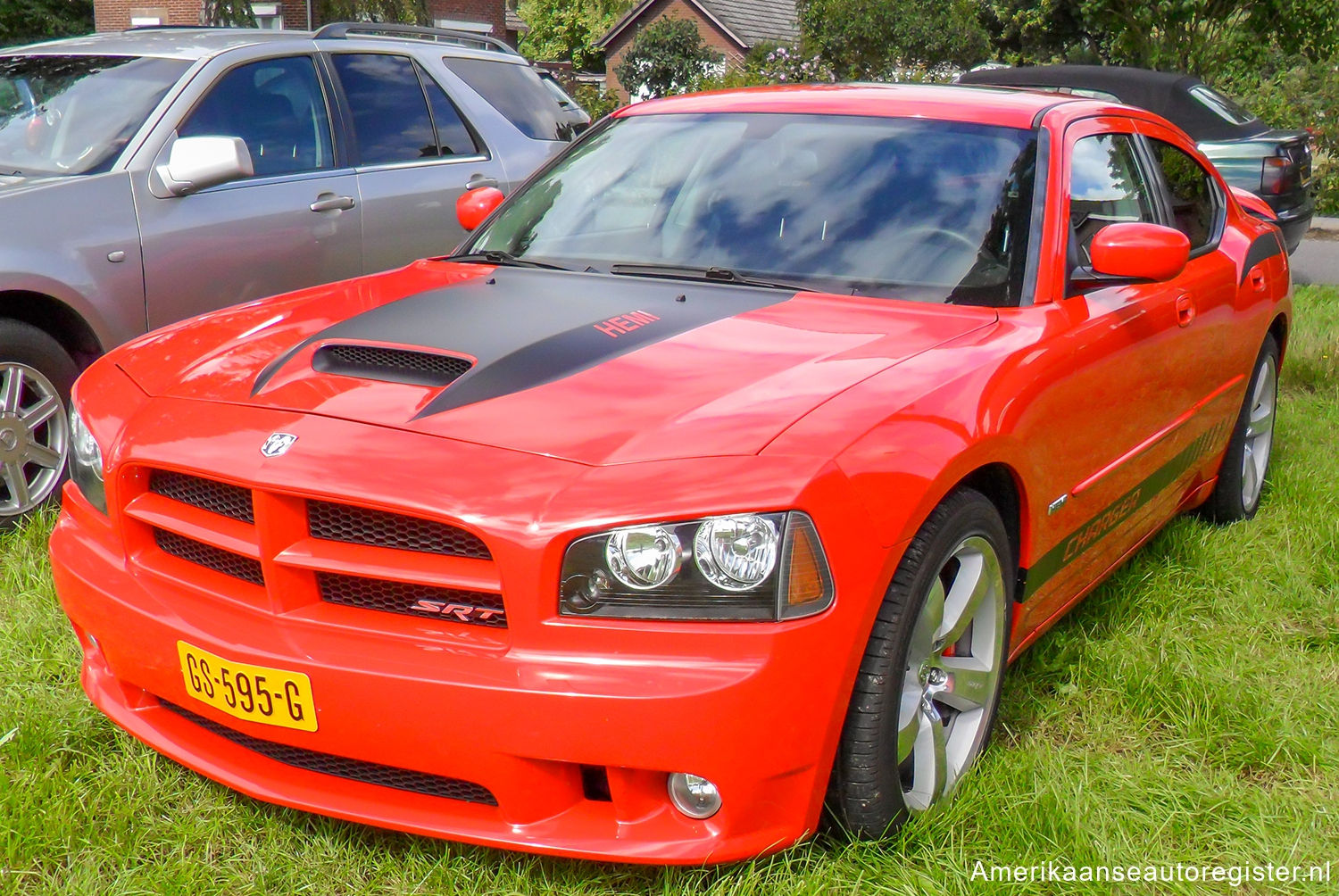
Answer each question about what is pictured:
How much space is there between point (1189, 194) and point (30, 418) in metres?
4.03

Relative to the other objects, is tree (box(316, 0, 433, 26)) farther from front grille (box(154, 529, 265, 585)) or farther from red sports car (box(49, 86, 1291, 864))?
front grille (box(154, 529, 265, 585))

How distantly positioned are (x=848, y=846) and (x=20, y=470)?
3190mm

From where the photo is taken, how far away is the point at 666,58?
1747 inches

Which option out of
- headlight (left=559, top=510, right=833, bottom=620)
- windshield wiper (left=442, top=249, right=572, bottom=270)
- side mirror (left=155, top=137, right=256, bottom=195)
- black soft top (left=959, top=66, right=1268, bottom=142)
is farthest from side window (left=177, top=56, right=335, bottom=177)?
black soft top (left=959, top=66, right=1268, bottom=142)

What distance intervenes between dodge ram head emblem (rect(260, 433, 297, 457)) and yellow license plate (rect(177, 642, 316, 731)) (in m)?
A: 0.39

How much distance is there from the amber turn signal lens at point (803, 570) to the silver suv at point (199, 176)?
3191 mm

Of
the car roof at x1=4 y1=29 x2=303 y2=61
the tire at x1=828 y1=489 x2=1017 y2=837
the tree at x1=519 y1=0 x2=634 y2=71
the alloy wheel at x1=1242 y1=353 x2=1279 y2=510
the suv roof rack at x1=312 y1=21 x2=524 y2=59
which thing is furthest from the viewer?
the tree at x1=519 y1=0 x2=634 y2=71

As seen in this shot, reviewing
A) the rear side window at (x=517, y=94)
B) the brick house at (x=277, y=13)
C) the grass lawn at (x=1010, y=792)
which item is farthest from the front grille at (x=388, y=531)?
the brick house at (x=277, y=13)

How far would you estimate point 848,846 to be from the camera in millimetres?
2537

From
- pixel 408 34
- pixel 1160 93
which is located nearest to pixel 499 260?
pixel 408 34

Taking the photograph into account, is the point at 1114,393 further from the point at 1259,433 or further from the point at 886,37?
the point at 886,37

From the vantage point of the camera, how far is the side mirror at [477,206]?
4348 mm

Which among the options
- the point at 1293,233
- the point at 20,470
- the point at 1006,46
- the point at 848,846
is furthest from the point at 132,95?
the point at 1006,46

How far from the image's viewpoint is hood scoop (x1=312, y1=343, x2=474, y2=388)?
8.81ft
